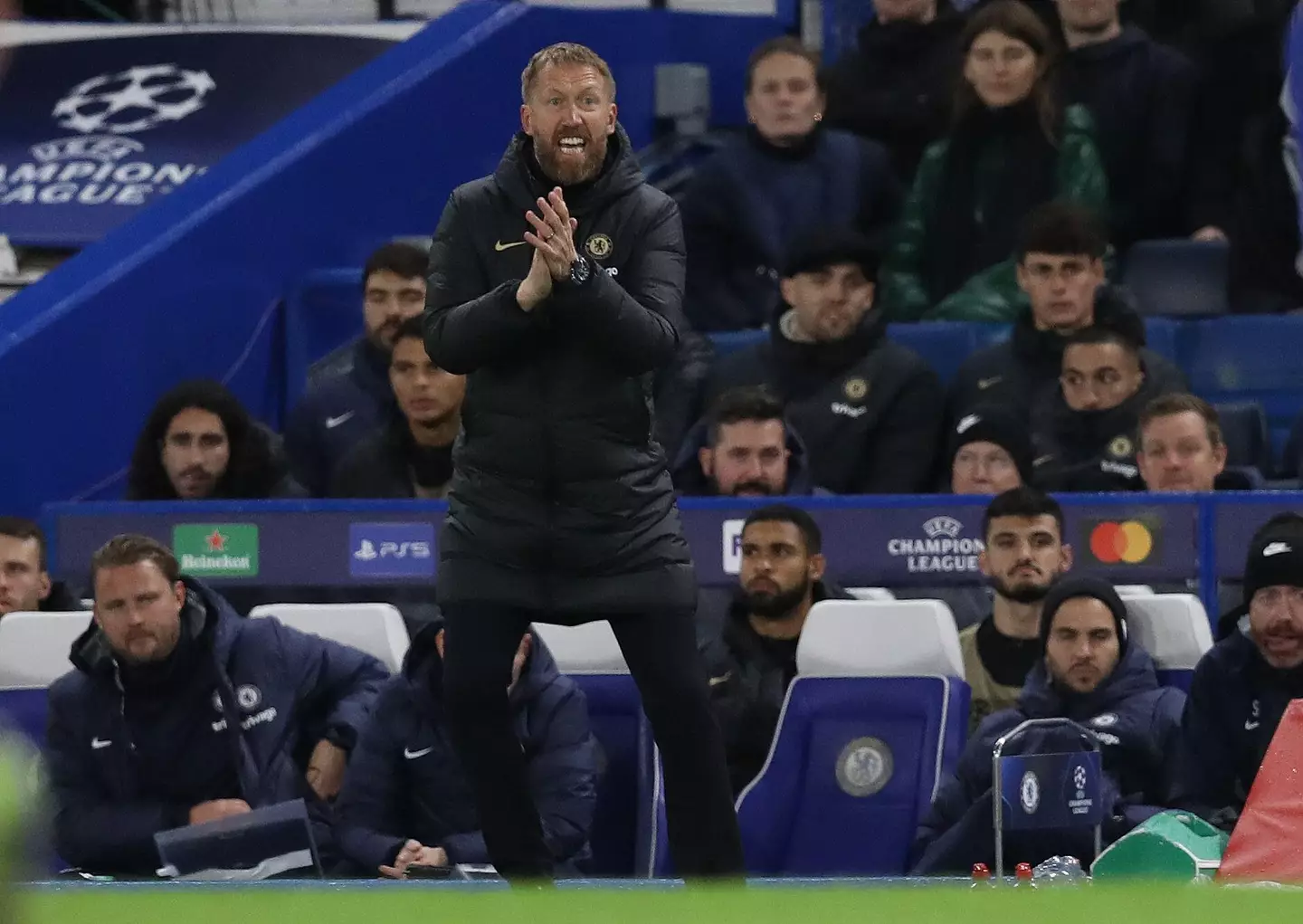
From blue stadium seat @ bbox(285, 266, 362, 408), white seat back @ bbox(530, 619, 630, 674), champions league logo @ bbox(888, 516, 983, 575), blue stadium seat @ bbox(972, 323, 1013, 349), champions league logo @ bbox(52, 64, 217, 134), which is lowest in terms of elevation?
white seat back @ bbox(530, 619, 630, 674)

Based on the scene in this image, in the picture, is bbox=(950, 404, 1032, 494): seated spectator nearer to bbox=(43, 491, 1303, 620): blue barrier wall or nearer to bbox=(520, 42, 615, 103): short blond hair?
bbox=(43, 491, 1303, 620): blue barrier wall

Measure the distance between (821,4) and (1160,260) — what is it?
9.01 ft

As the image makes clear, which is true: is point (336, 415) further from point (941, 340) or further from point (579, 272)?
point (579, 272)

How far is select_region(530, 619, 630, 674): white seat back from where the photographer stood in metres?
7.92

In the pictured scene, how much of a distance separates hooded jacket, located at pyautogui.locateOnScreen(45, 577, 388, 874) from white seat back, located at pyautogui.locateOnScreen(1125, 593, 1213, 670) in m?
2.13

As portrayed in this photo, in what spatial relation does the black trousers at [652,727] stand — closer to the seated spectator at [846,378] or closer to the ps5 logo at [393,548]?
the ps5 logo at [393,548]

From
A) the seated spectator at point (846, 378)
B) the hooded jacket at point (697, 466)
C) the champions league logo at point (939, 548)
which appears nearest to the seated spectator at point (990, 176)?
the seated spectator at point (846, 378)

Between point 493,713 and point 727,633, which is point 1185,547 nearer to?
point 727,633

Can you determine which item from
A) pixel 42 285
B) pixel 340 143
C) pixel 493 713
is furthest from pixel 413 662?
pixel 340 143

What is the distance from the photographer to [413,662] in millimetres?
7465

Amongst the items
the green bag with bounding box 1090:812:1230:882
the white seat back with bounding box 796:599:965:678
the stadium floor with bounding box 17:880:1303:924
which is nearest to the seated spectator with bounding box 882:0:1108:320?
the white seat back with bounding box 796:599:965:678

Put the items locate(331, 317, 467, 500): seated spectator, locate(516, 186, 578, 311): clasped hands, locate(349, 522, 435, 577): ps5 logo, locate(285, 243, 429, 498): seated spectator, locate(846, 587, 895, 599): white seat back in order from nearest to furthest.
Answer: locate(516, 186, 578, 311): clasped hands → locate(846, 587, 895, 599): white seat back → locate(349, 522, 435, 577): ps5 logo → locate(331, 317, 467, 500): seated spectator → locate(285, 243, 429, 498): seated spectator

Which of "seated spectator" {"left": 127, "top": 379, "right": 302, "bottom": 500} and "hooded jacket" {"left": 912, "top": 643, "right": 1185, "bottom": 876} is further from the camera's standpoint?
"seated spectator" {"left": 127, "top": 379, "right": 302, "bottom": 500}

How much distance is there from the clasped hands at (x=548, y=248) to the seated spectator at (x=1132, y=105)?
5.57 meters
